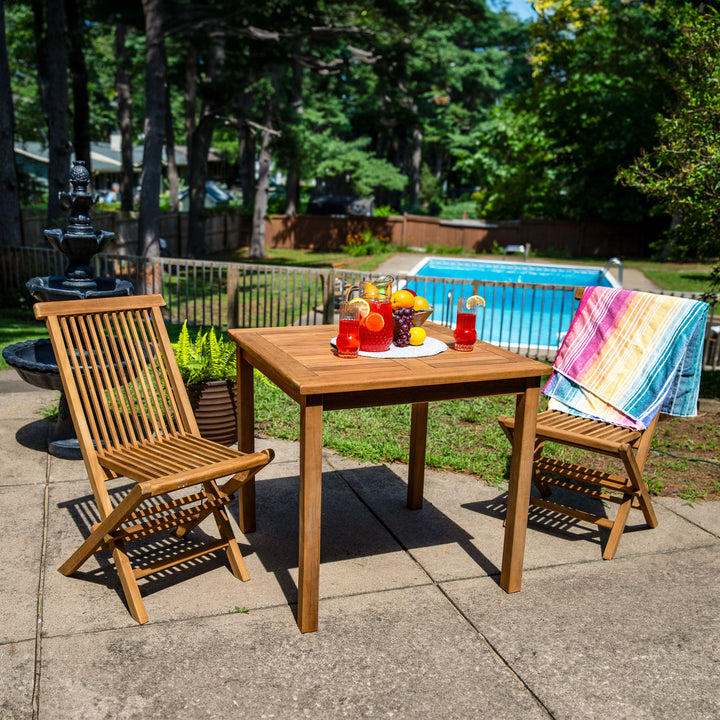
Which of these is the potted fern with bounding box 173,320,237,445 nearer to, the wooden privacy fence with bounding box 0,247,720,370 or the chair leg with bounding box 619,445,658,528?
the chair leg with bounding box 619,445,658,528

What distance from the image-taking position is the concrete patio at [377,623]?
281 centimetres

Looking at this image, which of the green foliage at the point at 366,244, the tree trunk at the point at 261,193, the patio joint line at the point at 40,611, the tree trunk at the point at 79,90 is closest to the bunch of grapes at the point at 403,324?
the patio joint line at the point at 40,611

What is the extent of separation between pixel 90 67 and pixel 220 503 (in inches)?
1418

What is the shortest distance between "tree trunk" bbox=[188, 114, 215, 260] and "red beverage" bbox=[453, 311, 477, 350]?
17.4 metres

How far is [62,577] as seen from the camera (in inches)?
143

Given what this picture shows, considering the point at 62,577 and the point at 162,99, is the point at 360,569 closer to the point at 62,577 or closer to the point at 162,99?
the point at 62,577

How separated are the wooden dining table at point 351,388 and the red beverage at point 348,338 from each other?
5cm

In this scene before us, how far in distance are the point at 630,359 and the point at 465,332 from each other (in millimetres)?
1510

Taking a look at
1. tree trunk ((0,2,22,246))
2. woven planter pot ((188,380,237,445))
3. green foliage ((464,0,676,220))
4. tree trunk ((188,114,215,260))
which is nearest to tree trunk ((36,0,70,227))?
tree trunk ((0,2,22,246))

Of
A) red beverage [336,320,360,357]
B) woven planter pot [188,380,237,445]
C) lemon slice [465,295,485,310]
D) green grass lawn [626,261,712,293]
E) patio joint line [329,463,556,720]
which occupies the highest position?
lemon slice [465,295,485,310]

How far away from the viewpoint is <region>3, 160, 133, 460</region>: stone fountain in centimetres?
519

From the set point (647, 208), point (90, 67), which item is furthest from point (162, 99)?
point (90, 67)

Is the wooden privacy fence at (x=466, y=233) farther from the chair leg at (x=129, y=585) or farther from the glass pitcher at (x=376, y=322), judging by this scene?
the chair leg at (x=129, y=585)

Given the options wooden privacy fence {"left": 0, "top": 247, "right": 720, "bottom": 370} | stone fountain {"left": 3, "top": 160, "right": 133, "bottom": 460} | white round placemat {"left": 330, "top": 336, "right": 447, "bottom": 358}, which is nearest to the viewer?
white round placemat {"left": 330, "top": 336, "right": 447, "bottom": 358}
